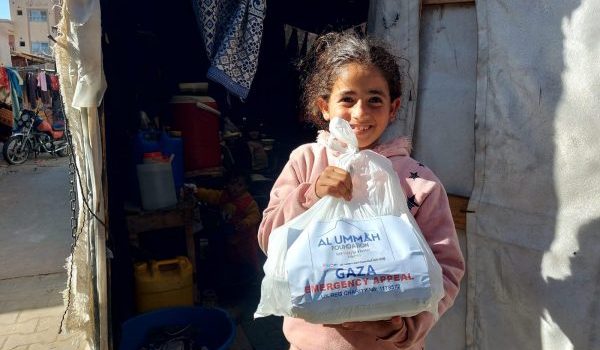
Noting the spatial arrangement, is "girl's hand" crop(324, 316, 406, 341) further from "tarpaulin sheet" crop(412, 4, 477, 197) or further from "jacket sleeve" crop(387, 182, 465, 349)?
"tarpaulin sheet" crop(412, 4, 477, 197)

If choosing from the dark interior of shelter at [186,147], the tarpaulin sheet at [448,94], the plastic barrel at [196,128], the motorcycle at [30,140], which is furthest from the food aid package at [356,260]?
the motorcycle at [30,140]

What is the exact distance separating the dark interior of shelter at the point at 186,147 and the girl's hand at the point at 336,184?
195cm

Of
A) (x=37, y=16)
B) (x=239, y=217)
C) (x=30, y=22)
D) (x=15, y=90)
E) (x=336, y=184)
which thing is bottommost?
(x=239, y=217)

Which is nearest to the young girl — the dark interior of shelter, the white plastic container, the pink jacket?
the pink jacket

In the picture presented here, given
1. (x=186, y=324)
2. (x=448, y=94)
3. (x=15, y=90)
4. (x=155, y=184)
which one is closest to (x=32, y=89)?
(x=15, y=90)

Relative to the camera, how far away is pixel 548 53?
5.85ft

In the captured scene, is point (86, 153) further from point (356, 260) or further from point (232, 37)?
point (356, 260)

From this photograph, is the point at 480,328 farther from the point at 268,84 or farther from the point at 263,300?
the point at 268,84

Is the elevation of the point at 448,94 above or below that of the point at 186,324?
above

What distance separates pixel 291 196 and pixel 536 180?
1.15 metres

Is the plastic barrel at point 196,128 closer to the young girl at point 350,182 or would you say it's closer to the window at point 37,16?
the young girl at point 350,182

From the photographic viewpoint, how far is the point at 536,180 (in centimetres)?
185

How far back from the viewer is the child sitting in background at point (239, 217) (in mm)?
4176

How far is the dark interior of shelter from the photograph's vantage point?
3338mm
